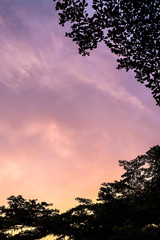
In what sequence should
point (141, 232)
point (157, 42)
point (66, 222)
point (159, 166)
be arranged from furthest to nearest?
point (159, 166)
point (66, 222)
point (141, 232)
point (157, 42)

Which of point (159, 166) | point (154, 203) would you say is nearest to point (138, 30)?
point (154, 203)

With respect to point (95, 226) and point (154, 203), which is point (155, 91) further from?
point (95, 226)

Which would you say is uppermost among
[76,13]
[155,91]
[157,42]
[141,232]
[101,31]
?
[76,13]

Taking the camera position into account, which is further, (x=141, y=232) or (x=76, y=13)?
(x=141, y=232)

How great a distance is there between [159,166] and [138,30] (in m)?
20.3

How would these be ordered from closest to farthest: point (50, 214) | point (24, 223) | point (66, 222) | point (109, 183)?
point (66, 222), point (50, 214), point (24, 223), point (109, 183)

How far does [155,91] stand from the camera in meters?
7.43

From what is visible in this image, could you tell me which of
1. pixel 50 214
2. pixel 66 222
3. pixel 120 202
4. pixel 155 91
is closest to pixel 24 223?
pixel 50 214

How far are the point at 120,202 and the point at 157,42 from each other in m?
11.0

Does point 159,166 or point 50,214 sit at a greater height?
Answer: point 159,166

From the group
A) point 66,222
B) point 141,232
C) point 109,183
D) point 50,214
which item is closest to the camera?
point 141,232

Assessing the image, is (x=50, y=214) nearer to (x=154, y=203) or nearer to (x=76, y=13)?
(x=154, y=203)

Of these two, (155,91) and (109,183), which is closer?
(155,91)

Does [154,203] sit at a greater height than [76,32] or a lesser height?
lesser
